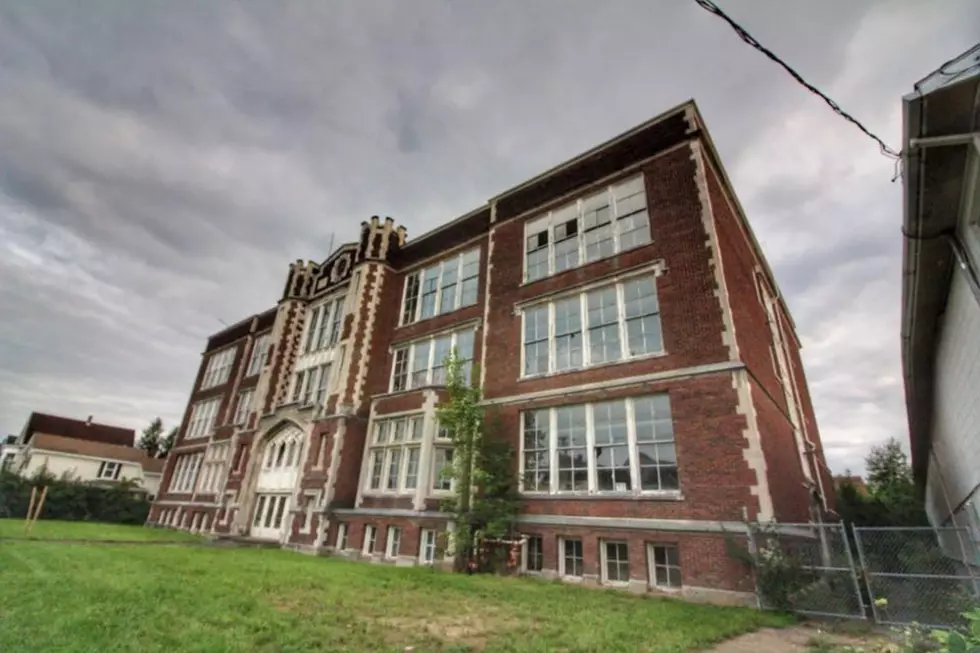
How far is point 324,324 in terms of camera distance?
2716 cm

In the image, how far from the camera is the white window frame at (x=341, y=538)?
18.3 m

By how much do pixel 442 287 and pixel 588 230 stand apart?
8.07 meters

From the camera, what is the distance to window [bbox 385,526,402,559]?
16.6 meters

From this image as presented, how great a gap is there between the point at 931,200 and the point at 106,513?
50.4 metres

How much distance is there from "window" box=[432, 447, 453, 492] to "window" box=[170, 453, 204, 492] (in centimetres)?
2373

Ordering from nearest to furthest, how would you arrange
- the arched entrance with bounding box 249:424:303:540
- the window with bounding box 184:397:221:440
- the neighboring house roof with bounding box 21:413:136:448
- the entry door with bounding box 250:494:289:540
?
the entry door with bounding box 250:494:289:540
the arched entrance with bounding box 249:424:303:540
the window with bounding box 184:397:221:440
the neighboring house roof with bounding box 21:413:136:448

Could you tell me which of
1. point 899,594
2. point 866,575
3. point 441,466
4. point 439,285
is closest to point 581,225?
point 439,285

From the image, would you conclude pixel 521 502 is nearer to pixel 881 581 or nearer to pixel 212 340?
pixel 881 581

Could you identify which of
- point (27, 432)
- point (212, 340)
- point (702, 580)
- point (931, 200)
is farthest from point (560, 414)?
point (27, 432)

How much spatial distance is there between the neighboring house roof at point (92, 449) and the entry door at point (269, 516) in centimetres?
3507

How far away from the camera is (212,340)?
131 ft

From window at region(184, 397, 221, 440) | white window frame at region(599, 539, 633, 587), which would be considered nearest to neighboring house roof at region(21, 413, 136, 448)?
window at region(184, 397, 221, 440)

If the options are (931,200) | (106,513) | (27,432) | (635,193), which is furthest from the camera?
(27,432)

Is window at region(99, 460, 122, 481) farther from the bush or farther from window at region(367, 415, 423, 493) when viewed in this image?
window at region(367, 415, 423, 493)
